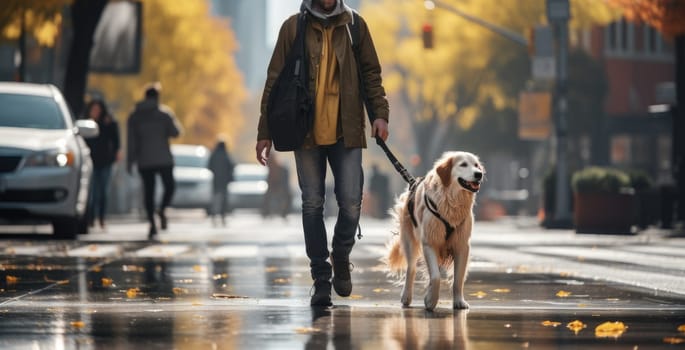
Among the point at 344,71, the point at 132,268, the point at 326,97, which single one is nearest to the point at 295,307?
the point at 326,97

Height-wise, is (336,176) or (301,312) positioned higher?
(336,176)

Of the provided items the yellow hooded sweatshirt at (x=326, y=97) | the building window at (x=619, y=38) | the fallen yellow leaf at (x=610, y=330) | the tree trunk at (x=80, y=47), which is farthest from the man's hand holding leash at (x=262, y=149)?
the building window at (x=619, y=38)

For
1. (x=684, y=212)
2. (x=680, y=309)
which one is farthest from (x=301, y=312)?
(x=684, y=212)

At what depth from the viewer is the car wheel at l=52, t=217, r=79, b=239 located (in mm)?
21875

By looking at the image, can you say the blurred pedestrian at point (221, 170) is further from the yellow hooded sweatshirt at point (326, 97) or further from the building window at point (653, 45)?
the building window at point (653, 45)

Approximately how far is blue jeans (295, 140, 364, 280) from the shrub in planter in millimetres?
17940

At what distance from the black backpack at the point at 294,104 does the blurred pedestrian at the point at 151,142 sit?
12847mm

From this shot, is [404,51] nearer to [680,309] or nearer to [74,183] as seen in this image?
[74,183]

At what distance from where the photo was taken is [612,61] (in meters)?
74.2

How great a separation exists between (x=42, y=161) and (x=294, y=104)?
1047cm

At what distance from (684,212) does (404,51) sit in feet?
132

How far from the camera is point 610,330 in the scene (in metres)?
9.08

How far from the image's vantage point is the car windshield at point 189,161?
163 feet

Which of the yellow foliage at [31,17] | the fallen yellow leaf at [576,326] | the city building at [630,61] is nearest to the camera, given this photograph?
the fallen yellow leaf at [576,326]
